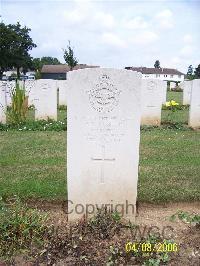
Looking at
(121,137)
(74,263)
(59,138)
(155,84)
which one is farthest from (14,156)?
(155,84)

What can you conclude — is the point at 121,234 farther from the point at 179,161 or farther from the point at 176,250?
the point at 179,161

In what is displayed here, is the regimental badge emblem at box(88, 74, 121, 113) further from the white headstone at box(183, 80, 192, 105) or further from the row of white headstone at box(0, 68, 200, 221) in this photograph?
the white headstone at box(183, 80, 192, 105)

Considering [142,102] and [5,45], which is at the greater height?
[5,45]

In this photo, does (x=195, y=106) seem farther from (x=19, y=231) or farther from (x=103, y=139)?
(x=19, y=231)

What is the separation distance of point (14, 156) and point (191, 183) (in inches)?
137

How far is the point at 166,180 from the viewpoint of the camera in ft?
17.9

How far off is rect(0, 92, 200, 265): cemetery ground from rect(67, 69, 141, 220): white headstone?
0.29m

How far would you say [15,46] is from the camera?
189 feet

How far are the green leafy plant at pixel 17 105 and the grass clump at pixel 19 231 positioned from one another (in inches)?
287

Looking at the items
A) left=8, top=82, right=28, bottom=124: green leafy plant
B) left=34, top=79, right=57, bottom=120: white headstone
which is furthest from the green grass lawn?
left=34, top=79, right=57, bottom=120: white headstone

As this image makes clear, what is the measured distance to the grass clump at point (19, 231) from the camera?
3.45m

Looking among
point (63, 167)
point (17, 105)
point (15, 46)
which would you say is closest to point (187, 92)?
point (17, 105)

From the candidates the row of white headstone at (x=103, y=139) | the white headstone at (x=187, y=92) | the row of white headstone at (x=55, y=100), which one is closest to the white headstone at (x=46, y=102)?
the row of white headstone at (x=55, y=100)

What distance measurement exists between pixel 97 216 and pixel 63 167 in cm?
234
